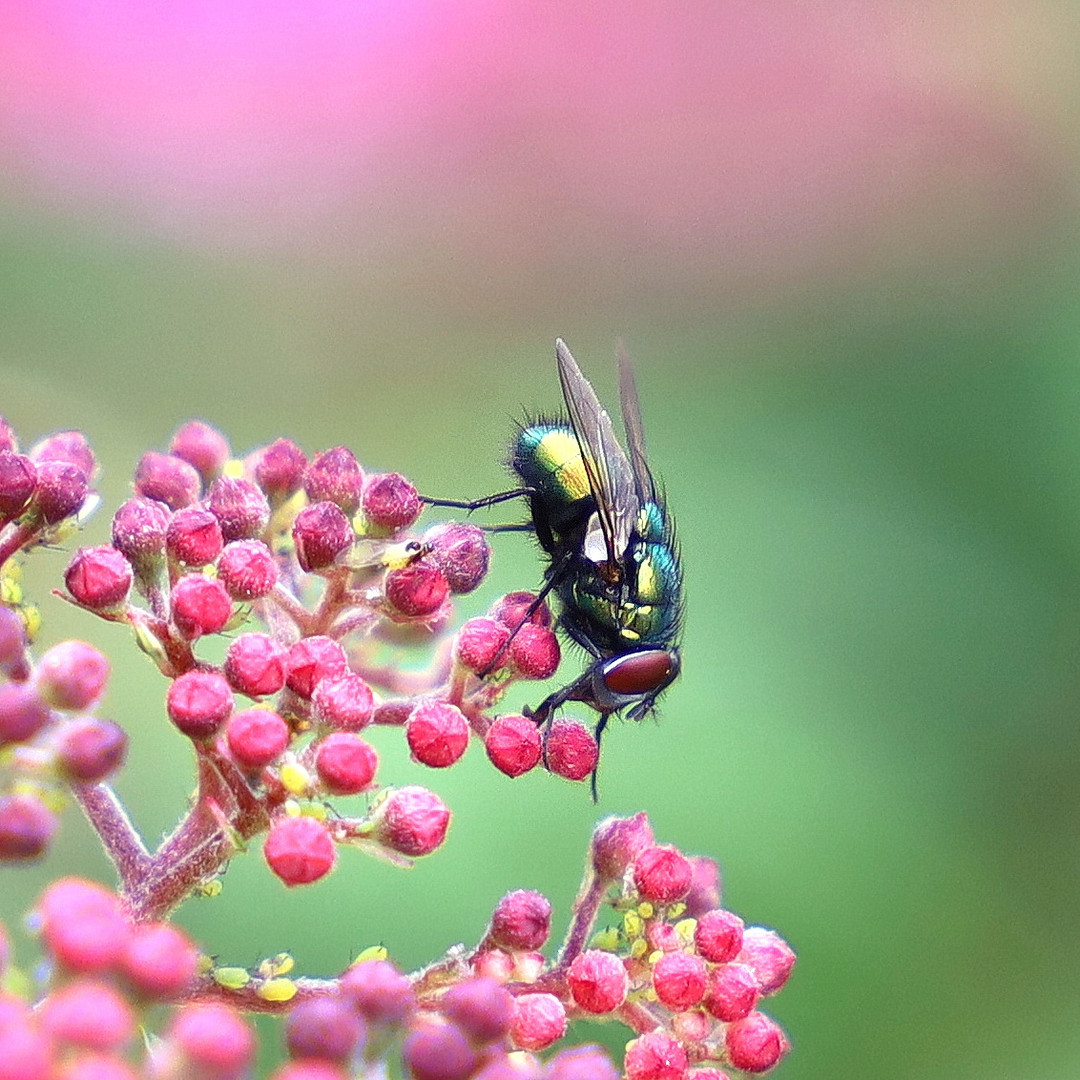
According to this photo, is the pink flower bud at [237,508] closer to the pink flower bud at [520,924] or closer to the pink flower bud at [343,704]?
the pink flower bud at [343,704]

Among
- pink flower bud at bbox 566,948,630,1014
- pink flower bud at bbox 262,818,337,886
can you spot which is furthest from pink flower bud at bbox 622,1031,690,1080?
pink flower bud at bbox 262,818,337,886

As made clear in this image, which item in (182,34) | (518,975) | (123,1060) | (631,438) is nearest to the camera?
(123,1060)

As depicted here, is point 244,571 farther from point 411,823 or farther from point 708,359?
point 708,359

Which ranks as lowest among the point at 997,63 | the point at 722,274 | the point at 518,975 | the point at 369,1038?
the point at 369,1038

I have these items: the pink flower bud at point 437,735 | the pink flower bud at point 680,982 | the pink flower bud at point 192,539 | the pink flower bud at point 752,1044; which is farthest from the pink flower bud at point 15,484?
the pink flower bud at point 752,1044

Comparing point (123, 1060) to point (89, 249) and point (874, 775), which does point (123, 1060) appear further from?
point (89, 249)

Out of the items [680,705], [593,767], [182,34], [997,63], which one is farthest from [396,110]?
[593,767]

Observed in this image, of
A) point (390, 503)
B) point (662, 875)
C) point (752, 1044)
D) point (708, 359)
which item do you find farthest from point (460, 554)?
point (708, 359)

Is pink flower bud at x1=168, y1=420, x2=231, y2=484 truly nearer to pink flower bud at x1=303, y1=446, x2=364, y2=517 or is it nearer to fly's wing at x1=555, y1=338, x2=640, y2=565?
pink flower bud at x1=303, y1=446, x2=364, y2=517
